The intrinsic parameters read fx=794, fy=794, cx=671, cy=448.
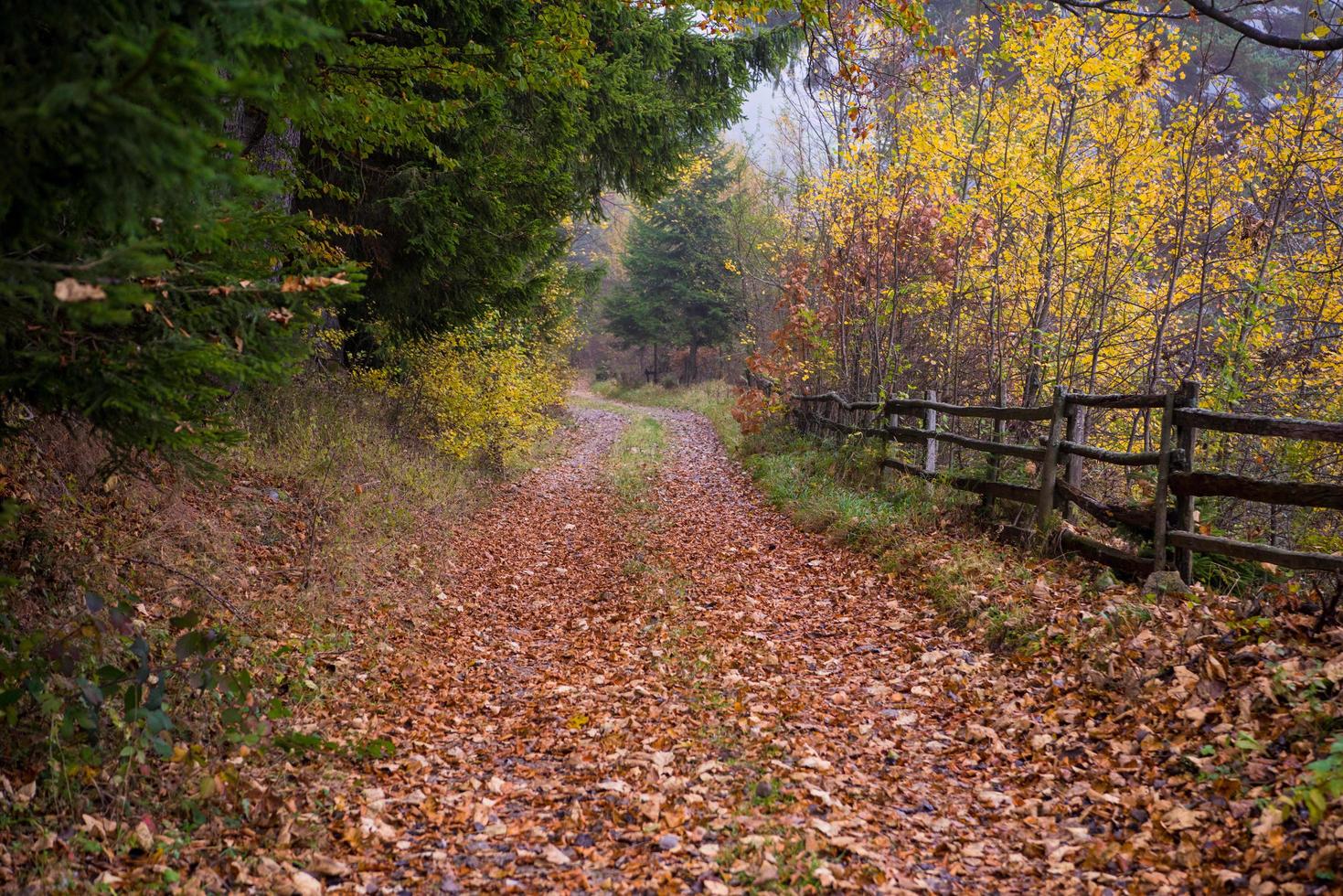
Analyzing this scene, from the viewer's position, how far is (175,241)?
111 inches

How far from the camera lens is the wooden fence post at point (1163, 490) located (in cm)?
606

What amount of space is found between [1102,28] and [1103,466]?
18.3 feet

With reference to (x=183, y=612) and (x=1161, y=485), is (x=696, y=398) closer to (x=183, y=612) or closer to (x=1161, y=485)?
(x=1161, y=485)

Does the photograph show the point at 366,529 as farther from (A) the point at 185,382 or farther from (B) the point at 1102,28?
(B) the point at 1102,28

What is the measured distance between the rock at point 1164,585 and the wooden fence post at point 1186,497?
0.51 ft

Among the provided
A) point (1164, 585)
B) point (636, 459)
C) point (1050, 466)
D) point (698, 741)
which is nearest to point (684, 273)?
point (636, 459)

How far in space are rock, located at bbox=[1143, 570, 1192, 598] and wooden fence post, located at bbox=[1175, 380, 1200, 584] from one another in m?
0.16

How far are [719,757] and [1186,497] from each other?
4121mm

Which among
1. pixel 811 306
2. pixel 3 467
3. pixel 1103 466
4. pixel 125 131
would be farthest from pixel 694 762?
pixel 811 306

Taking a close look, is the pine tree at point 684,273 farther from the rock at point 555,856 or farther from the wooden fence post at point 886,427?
the rock at point 555,856

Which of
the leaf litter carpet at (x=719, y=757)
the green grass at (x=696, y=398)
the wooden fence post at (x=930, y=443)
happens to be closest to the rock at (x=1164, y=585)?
the leaf litter carpet at (x=719, y=757)

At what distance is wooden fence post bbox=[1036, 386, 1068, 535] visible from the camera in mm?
7602

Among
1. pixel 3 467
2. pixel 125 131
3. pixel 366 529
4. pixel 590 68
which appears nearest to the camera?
pixel 125 131

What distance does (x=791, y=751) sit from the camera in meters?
4.60
